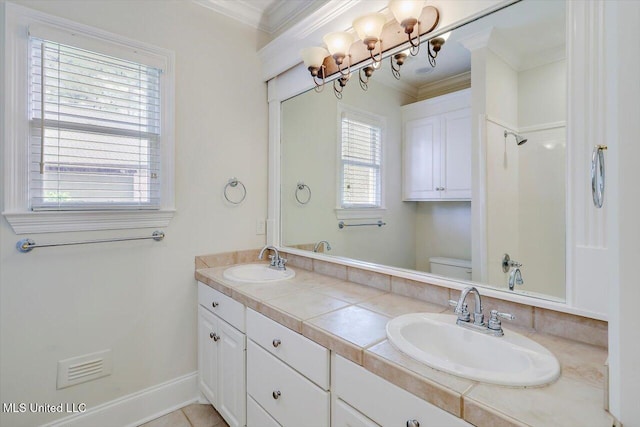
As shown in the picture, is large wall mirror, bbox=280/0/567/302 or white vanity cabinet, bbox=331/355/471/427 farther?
large wall mirror, bbox=280/0/567/302

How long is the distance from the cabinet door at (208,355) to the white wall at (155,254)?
11 centimetres

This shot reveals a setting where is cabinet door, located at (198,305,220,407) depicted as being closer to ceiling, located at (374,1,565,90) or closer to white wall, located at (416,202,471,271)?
white wall, located at (416,202,471,271)

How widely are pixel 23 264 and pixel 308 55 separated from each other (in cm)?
185

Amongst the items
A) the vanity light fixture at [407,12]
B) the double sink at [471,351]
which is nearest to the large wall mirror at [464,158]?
the vanity light fixture at [407,12]

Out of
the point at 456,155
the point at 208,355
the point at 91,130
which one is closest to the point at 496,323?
the point at 456,155

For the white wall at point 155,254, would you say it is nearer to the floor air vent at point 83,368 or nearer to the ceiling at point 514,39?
the floor air vent at point 83,368

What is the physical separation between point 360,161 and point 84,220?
1.57 metres

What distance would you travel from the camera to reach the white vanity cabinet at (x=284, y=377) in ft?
3.55

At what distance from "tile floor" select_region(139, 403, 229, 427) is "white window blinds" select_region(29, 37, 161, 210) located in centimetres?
129

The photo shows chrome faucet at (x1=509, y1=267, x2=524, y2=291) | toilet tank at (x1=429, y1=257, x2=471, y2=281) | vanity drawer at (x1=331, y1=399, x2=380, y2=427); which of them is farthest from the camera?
toilet tank at (x1=429, y1=257, x2=471, y2=281)

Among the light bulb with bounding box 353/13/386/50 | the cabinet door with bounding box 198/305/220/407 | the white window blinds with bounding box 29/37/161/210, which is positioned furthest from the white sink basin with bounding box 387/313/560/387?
the white window blinds with bounding box 29/37/161/210

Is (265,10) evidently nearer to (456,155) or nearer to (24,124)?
(24,124)

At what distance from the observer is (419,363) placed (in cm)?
85

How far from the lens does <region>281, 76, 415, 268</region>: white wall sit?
5.37 ft
